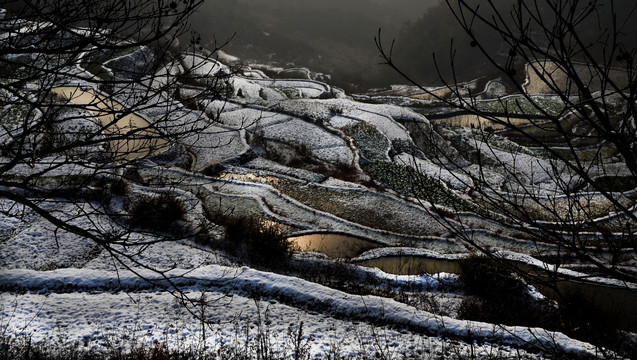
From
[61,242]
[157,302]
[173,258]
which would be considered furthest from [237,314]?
[61,242]

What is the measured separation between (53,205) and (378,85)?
56.0m

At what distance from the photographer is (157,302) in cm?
965

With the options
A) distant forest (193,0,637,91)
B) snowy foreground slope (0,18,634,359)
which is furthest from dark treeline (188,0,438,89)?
snowy foreground slope (0,18,634,359)

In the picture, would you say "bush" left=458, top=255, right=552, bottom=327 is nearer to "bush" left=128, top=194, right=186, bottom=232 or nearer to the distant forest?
"bush" left=128, top=194, right=186, bottom=232

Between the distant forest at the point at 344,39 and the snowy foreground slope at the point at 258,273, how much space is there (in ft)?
121

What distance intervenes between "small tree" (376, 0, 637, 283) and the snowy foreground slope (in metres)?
0.56

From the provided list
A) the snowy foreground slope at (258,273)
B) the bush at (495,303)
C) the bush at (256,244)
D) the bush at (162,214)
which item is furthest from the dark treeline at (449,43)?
the bush at (162,214)

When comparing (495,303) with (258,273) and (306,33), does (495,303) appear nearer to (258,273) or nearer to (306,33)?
(258,273)

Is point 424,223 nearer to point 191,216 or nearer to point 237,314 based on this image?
point 191,216

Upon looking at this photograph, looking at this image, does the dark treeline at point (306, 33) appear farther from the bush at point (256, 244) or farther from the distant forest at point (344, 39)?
the bush at point (256, 244)

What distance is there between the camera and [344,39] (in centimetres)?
9681

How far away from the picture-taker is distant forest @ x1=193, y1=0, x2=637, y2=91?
7319cm

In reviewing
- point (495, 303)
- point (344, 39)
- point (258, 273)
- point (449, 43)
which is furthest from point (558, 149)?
point (344, 39)

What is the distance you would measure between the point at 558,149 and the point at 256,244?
29846 millimetres
